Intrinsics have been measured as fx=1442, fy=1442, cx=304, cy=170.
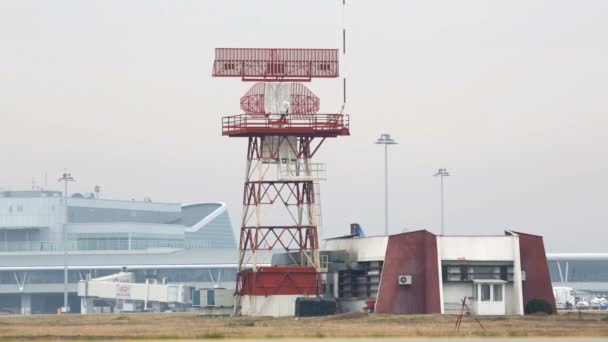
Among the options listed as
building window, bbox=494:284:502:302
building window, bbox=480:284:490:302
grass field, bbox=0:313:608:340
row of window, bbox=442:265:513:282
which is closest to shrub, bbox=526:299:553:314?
building window, bbox=494:284:502:302

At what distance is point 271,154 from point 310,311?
15.0 metres

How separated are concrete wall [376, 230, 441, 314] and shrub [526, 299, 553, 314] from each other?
7455 mm

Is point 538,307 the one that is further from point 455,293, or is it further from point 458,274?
point 458,274

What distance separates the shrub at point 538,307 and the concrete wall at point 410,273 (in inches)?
294

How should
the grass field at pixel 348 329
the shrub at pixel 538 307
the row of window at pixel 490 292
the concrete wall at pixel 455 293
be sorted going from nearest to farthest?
1. the grass field at pixel 348 329
2. the shrub at pixel 538 307
3. the row of window at pixel 490 292
4. the concrete wall at pixel 455 293

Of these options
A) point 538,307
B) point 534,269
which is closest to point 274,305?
point 534,269

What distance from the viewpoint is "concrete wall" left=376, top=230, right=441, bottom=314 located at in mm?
111625

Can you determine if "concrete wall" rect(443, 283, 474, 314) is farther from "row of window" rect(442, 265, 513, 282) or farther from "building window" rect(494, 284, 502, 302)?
"building window" rect(494, 284, 502, 302)

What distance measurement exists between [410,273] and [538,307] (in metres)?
10.2

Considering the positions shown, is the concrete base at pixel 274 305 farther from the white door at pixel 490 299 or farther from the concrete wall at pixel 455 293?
the white door at pixel 490 299

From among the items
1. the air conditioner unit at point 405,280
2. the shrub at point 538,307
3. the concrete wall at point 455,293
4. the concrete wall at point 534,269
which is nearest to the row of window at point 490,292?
the concrete wall at point 455,293

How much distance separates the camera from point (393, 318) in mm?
101125

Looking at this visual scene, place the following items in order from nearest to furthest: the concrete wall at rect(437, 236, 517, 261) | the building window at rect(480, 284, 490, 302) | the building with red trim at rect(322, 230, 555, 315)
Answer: the building with red trim at rect(322, 230, 555, 315)
the building window at rect(480, 284, 490, 302)
the concrete wall at rect(437, 236, 517, 261)

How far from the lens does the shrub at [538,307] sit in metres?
111
